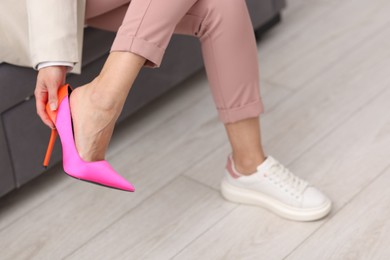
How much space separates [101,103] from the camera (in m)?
1.21

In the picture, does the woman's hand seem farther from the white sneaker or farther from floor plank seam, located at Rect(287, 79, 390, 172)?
floor plank seam, located at Rect(287, 79, 390, 172)

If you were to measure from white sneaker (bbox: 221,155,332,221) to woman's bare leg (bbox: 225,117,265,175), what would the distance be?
16 mm

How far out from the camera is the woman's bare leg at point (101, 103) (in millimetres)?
1215

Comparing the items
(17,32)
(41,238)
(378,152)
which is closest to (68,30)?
(17,32)

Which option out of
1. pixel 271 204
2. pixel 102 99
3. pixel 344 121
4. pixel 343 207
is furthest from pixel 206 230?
pixel 344 121

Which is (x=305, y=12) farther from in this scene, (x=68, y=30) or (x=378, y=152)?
(x=68, y=30)

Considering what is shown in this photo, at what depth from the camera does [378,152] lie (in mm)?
1583

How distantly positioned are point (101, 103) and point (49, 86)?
12 cm

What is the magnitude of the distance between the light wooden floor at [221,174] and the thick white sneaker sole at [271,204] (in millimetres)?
16

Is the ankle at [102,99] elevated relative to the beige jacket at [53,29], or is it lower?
lower

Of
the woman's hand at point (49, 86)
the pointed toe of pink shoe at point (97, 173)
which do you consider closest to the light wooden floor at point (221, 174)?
the pointed toe of pink shoe at point (97, 173)

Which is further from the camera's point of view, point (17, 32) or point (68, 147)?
point (17, 32)

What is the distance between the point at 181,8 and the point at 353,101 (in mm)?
689

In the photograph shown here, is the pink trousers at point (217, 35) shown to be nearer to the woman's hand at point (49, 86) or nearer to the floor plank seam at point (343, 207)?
the woman's hand at point (49, 86)
